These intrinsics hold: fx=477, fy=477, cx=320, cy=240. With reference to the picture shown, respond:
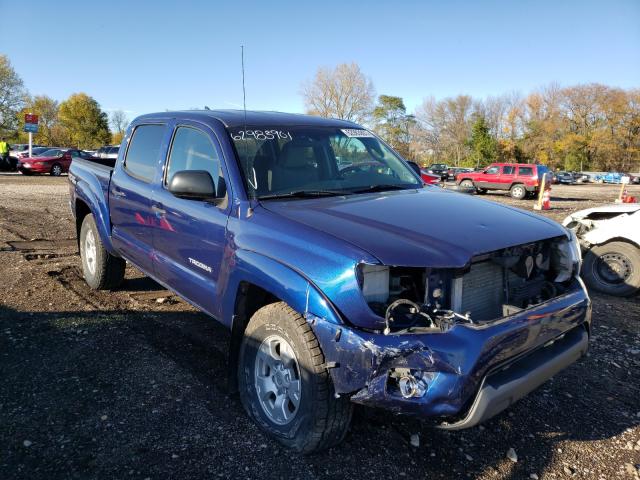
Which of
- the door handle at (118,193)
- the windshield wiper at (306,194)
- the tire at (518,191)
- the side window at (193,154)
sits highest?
the side window at (193,154)

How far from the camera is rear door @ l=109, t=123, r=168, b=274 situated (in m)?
3.96

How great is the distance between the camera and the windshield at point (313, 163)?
319cm

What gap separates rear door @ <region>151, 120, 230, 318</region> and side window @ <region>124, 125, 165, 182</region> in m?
0.29

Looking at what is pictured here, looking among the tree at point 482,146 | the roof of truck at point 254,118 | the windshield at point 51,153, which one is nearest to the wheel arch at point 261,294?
the roof of truck at point 254,118

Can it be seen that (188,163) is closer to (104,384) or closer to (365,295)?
(104,384)

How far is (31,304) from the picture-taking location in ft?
16.2

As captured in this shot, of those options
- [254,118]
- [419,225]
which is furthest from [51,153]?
[419,225]

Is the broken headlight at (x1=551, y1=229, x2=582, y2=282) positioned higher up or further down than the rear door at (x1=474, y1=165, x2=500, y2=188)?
higher up

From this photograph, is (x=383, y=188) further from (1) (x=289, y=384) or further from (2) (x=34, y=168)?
(2) (x=34, y=168)

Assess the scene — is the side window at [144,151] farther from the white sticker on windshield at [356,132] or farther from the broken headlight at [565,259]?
the broken headlight at [565,259]

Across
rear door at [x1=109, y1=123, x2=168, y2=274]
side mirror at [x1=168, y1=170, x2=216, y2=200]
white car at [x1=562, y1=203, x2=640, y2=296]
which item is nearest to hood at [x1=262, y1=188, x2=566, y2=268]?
side mirror at [x1=168, y1=170, x2=216, y2=200]

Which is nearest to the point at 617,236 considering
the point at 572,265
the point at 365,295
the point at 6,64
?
the point at 572,265

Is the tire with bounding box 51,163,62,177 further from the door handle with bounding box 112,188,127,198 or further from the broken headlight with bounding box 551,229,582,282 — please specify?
the broken headlight with bounding box 551,229,582,282

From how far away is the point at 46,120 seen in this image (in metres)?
67.6
